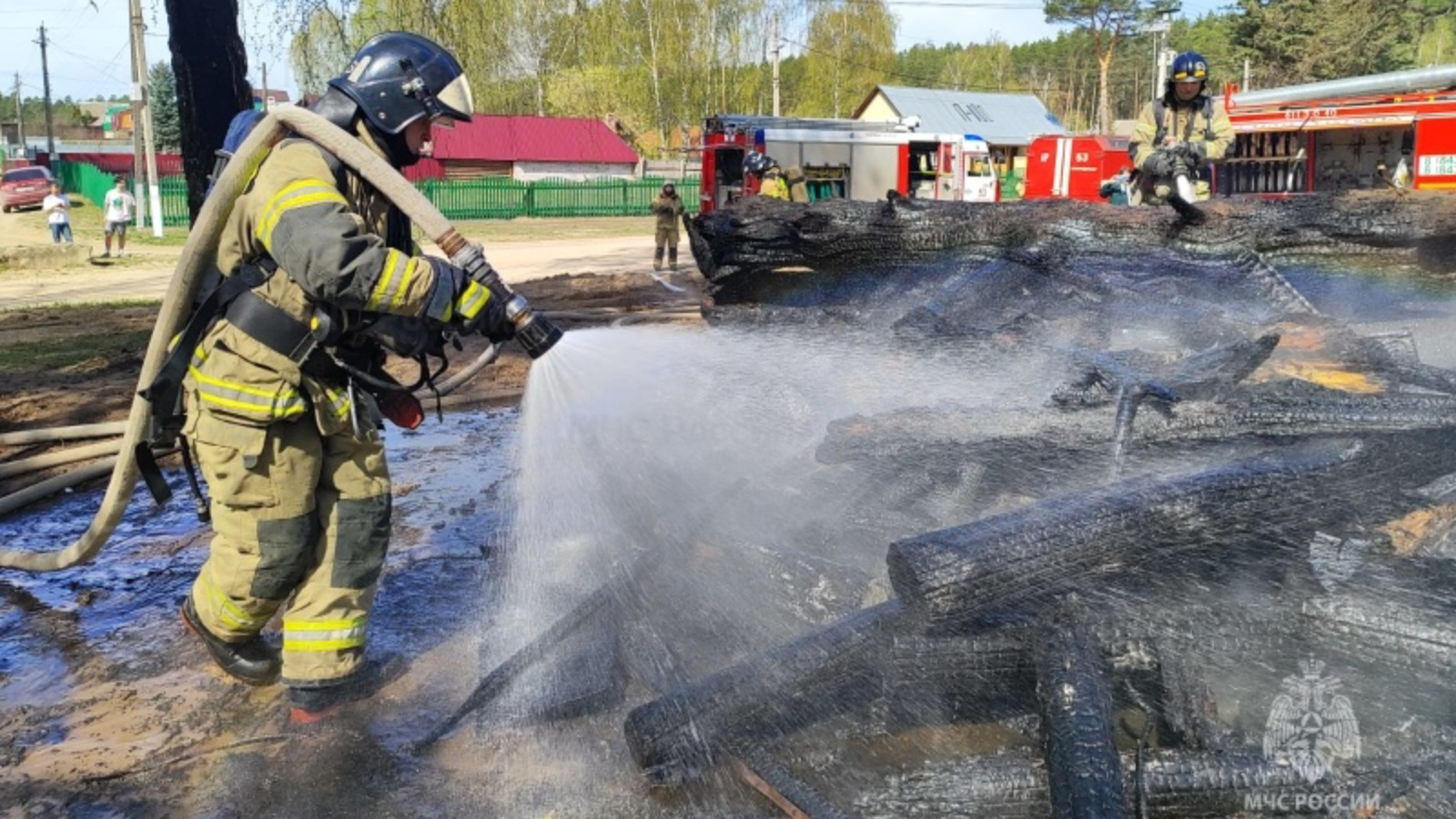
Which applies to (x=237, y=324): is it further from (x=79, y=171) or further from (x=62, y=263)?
(x=79, y=171)

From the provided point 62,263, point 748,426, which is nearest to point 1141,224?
point 748,426

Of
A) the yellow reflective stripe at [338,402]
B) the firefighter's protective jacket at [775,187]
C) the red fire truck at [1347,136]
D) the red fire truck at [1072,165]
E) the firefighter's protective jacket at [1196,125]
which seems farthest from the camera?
the red fire truck at [1072,165]

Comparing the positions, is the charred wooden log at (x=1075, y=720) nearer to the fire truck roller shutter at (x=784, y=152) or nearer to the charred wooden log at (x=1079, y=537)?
the charred wooden log at (x=1079, y=537)

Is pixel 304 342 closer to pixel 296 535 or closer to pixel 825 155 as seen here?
pixel 296 535

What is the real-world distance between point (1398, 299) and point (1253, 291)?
101cm

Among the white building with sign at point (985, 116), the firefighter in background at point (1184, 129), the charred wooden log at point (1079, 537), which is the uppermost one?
the white building with sign at point (985, 116)

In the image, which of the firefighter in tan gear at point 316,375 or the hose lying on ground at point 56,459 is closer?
the firefighter in tan gear at point 316,375

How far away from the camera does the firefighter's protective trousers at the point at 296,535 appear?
287 cm

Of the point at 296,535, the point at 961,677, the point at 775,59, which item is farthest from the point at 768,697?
the point at 775,59

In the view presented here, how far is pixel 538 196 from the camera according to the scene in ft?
119

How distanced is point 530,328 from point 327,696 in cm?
115

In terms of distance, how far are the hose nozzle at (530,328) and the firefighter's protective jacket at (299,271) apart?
0.79 ft

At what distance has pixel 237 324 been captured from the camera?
2.85 metres

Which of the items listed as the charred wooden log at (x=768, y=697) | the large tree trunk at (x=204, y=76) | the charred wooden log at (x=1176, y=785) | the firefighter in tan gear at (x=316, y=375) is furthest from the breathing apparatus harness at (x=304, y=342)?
the large tree trunk at (x=204, y=76)
